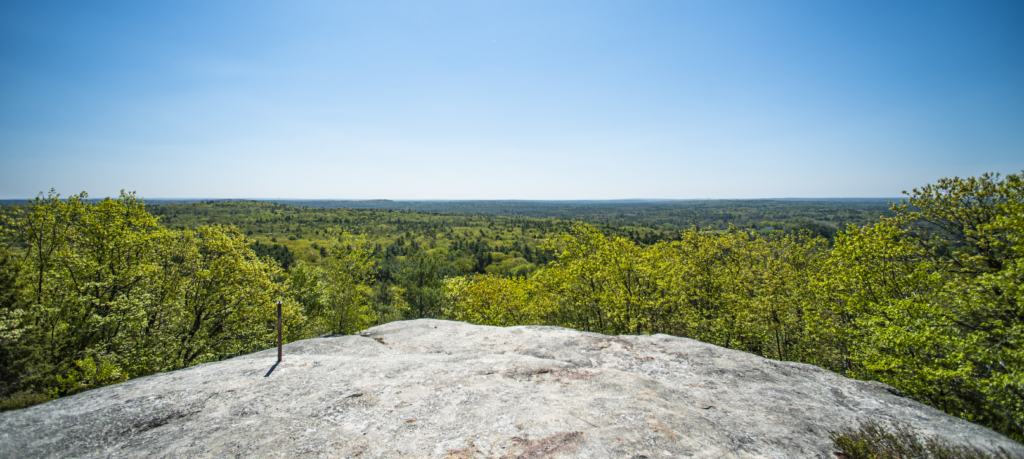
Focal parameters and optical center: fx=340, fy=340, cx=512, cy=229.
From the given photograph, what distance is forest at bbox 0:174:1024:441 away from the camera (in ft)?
47.8

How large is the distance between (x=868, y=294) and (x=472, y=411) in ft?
76.7

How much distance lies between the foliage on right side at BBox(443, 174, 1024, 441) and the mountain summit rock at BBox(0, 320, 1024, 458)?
6758 millimetres

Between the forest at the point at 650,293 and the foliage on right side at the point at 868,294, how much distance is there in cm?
12

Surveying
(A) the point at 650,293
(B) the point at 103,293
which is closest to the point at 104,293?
(B) the point at 103,293

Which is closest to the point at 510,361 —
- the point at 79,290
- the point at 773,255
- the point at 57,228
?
the point at 79,290

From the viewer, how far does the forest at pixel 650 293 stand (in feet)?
47.8

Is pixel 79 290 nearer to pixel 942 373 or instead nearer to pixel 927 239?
pixel 942 373

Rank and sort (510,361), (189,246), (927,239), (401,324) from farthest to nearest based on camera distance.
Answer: (189,246), (401,324), (927,239), (510,361)

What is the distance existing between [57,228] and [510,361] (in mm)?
28250

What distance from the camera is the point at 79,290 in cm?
1908

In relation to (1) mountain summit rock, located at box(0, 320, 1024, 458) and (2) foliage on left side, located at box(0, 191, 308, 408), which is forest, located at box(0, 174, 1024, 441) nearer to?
(2) foliage on left side, located at box(0, 191, 308, 408)

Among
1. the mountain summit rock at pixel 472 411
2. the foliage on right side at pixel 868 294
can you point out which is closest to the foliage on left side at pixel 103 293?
the mountain summit rock at pixel 472 411

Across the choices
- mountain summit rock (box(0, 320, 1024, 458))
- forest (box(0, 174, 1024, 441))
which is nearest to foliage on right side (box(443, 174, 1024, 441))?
forest (box(0, 174, 1024, 441))

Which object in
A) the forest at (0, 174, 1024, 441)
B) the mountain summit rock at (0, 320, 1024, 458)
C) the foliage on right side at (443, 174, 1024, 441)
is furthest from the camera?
the forest at (0, 174, 1024, 441)
